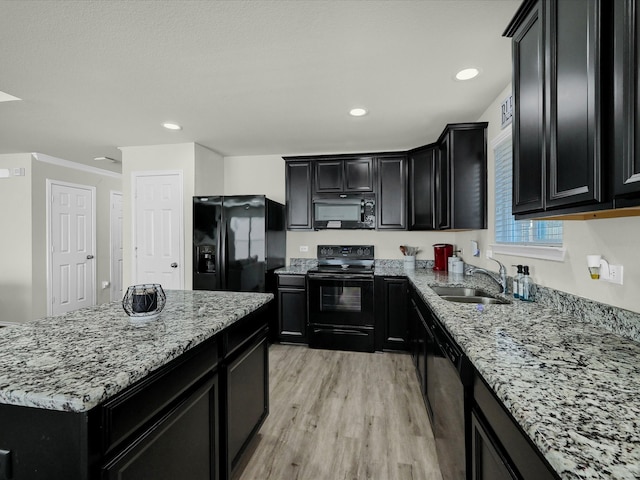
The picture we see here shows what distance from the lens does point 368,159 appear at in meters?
3.86

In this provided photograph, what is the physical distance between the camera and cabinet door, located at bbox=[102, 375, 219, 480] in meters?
0.90

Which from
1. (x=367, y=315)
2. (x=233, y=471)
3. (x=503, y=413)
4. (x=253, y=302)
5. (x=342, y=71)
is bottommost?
(x=233, y=471)

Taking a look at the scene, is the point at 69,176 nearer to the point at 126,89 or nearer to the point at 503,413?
the point at 126,89

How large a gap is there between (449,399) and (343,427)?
3.19 ft

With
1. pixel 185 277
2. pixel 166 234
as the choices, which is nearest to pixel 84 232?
pixel 166 234

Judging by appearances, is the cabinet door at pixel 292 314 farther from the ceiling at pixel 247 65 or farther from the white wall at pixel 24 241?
the white wall at pixel 24 241

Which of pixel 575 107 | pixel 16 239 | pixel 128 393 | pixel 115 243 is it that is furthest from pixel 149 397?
pixel 115 243

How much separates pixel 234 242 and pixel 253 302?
189 centimetres

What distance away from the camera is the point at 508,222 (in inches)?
94.4

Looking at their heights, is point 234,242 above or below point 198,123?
below

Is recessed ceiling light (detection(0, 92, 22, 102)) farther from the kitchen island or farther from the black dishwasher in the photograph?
the black dishwasher

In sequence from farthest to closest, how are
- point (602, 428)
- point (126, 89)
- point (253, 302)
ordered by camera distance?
point (126, 89) → point (253, 302) → point (602, 428)

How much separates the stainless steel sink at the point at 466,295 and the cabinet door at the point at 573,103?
43.2 inches

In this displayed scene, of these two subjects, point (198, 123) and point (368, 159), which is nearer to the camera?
point (198, 123)
